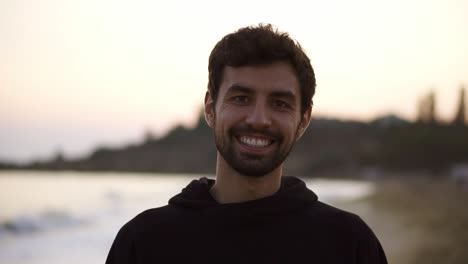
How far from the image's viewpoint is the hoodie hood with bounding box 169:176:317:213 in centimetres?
288

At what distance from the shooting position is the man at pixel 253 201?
2.82 m

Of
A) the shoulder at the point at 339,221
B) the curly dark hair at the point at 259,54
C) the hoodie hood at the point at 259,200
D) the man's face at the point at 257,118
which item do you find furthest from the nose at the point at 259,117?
the shoulder at the point at 339,221

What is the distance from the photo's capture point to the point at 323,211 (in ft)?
9.80

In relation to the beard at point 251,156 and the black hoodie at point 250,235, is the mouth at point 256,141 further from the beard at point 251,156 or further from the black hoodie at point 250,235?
the black hoodie at point 250,235

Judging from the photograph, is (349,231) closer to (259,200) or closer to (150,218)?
(259,200)

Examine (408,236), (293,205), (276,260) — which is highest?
(293,205)

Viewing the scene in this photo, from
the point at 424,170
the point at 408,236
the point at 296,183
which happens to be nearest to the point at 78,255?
the point at 408,236

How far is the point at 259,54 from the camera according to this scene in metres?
2.88

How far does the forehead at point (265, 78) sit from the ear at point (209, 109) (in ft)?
0.41

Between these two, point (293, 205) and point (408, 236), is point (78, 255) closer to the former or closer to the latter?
point (408, 236)

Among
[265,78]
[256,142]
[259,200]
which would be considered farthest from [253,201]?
[265,78]

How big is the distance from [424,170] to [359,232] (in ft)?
129

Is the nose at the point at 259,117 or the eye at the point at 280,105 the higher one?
the eye at the point at 280,105

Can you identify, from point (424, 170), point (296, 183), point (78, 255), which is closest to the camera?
point (296, 183)
